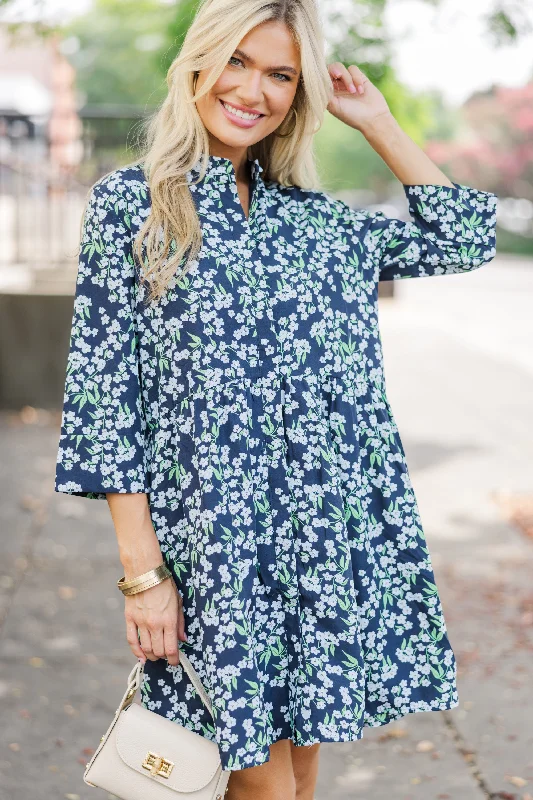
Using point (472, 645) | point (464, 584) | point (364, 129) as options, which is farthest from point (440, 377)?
point (364, 129)

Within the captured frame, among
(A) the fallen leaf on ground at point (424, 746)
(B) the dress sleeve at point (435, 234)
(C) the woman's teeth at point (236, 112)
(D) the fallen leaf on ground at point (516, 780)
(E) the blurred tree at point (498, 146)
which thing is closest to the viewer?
(C) the woman's teeth at point (236, 112)

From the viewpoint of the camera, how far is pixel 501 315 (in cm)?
1798

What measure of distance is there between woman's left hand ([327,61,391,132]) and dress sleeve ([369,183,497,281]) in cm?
20

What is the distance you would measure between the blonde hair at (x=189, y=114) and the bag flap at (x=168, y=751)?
33.9 inches

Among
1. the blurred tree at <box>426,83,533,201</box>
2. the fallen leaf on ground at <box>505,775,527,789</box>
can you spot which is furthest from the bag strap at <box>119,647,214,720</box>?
the blurred tree at <box>426,83,533,201</box>

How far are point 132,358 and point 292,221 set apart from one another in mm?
503

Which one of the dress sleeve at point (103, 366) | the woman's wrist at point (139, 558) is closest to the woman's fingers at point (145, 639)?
the woman's wrist at point (139, 558)

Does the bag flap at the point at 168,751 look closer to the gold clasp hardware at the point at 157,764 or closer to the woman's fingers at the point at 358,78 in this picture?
the gold clasp hardware at the point at 157,764

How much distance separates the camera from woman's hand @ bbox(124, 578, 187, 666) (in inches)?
80.9

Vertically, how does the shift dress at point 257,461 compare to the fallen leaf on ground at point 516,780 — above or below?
above

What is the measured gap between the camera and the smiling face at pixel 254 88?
2.09 meters

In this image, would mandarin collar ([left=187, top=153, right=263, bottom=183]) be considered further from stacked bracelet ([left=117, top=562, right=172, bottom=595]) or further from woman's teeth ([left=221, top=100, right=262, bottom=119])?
stacked bracelet ([left=117, top=562, right=172, bottom=595])

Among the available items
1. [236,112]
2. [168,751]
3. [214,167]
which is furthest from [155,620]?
[236,112]

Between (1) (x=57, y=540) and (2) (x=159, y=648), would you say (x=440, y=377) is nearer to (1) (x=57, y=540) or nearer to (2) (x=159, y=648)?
(1) (x=57, y=540)
